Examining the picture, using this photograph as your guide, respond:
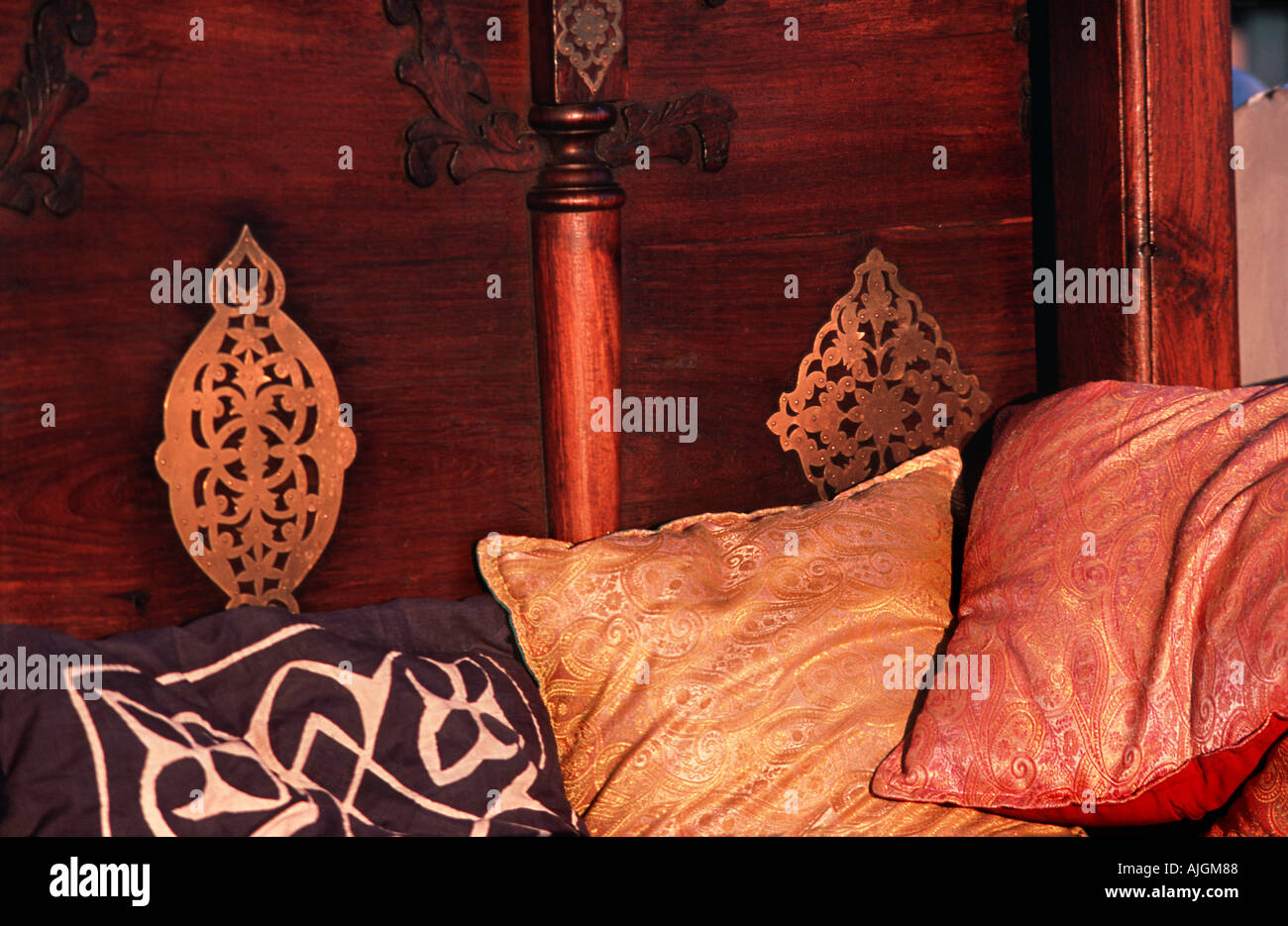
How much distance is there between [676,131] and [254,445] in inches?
26.9

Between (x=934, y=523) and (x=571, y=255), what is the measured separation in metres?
0.57

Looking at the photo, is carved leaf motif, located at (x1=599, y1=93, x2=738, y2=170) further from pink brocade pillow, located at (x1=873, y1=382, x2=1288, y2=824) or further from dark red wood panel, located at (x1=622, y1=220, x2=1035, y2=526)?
pink brocade pillow, located at (x1=873, y1=382, x2=1288, y2=824)

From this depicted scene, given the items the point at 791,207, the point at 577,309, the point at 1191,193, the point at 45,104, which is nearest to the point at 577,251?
the point at 577,309

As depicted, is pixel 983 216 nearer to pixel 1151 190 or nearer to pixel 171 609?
pixel 1151 190

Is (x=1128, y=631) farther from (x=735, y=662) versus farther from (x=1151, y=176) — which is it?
(x=1151, y=176)

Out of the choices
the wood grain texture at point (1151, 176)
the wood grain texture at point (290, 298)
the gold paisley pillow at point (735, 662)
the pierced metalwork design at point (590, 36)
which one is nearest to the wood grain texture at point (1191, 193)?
the wood grain texture at point (1151, 176)

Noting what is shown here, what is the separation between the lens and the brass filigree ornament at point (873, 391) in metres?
1.70

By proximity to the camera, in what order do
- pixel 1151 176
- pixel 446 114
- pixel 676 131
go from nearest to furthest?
pixel 446 114 < pixel 676 131 < pixel 1151 176

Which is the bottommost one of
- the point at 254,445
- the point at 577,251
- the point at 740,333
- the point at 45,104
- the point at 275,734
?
the point at 275,734

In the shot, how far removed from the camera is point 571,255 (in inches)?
59.6

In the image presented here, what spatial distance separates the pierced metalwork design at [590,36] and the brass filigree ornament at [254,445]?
1.51 feet

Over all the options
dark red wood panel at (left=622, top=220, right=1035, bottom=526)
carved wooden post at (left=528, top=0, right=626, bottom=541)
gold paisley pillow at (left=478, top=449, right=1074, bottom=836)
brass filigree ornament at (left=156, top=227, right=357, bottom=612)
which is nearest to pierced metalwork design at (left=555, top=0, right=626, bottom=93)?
carved wooden post at (left=528, top=0, right=626, bottom=541)

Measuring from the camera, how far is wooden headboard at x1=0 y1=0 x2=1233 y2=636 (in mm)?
1299

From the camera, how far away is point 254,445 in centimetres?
139
